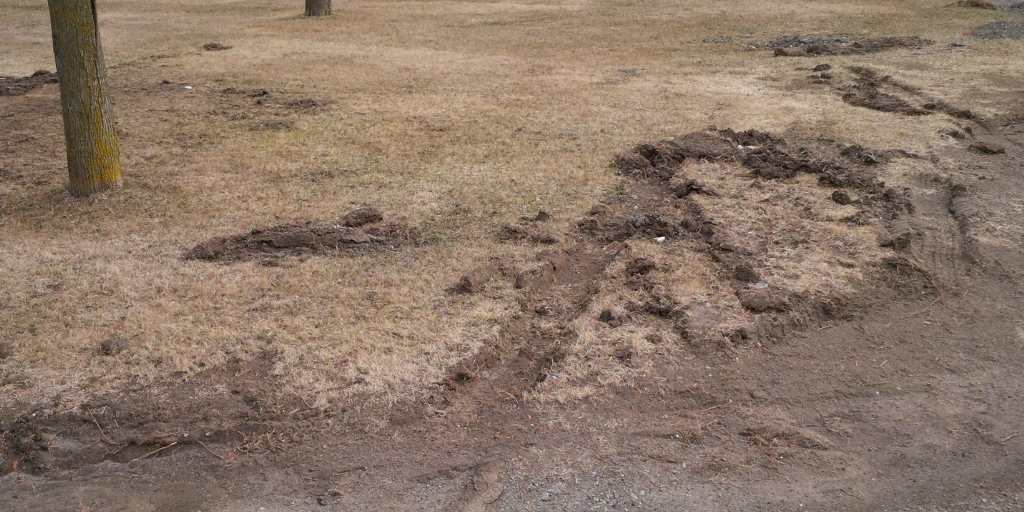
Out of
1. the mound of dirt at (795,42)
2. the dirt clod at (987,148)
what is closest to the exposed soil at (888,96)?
the dirt clod at (987,148)

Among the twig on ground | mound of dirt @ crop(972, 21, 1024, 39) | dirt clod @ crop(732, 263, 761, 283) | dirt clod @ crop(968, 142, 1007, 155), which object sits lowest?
the twig on ground

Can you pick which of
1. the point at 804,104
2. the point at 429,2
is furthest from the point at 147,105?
the point at 429,2

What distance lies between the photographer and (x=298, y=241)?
246 inches

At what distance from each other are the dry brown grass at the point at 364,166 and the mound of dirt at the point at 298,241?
195 mm

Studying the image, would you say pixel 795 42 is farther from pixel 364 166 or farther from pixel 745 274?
pixel 745 274

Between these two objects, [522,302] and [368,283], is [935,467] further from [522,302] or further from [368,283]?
[368,283]

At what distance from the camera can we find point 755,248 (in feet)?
19.9

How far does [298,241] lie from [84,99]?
2.74 meters

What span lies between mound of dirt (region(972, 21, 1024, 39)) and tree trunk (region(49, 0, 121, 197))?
15.9 metres

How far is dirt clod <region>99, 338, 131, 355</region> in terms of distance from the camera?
4699 millimetres

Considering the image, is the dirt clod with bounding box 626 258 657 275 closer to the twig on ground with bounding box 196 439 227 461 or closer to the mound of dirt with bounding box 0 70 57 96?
the twig on ground with bounding box 196 439 227 461

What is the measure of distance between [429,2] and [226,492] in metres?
21.0

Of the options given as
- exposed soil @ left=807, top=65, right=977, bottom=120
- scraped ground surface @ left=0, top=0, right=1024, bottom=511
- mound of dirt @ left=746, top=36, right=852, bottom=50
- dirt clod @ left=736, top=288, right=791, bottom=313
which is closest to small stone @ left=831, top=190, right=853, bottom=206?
scraped ground surface @ left=0, top=0, right=1024, bottom=511

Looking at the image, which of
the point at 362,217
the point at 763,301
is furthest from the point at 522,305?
the point at 362,217
